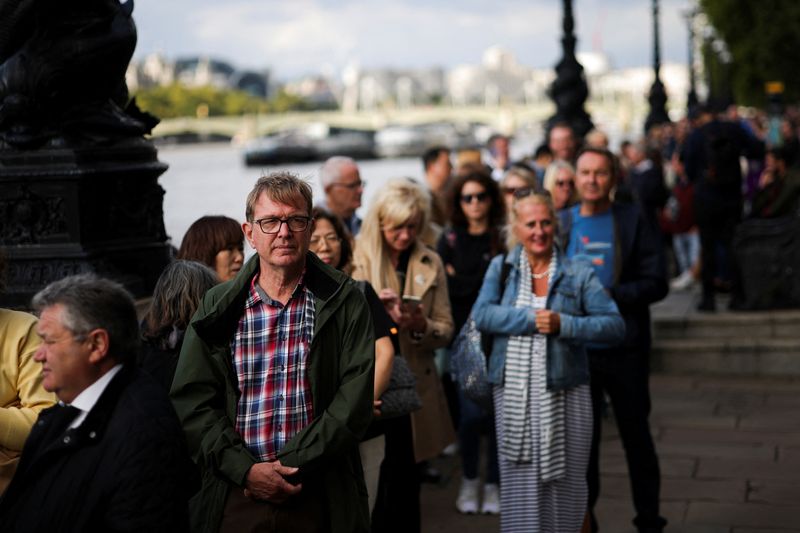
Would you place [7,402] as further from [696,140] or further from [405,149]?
[405,149]

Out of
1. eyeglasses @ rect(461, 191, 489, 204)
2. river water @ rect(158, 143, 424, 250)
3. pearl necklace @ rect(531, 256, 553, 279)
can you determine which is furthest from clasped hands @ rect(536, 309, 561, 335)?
eyeglasses @ rect(461, 191, 489, 204)

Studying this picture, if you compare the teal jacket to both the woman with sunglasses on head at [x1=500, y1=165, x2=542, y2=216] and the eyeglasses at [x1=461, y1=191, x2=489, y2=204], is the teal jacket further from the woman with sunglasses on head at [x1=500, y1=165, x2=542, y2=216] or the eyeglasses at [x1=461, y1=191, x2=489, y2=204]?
the woman with sunglasses on head at [x1=500, y1=165, x2=542, y2=216]

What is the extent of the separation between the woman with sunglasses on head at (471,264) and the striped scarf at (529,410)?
5.27 feet

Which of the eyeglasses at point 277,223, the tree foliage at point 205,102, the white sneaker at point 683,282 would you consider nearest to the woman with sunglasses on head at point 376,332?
the eyeglasses at point 277,223

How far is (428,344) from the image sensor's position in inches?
254

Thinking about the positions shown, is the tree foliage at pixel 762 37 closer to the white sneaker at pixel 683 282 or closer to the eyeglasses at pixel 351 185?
the white sneaker at pixel 683 282

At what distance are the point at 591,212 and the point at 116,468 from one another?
402 centimetres

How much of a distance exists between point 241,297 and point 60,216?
1944 millimetres

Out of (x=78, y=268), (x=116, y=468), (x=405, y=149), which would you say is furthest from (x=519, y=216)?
(x=405, y=149)

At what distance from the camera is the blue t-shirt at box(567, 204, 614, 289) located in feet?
22.0

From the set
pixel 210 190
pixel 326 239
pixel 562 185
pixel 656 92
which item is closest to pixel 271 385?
pixel 326 239

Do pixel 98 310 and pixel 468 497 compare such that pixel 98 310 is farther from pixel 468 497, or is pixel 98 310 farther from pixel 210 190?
pixel 210 190

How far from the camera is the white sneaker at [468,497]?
739 centimetres

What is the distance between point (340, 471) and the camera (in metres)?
4.09
